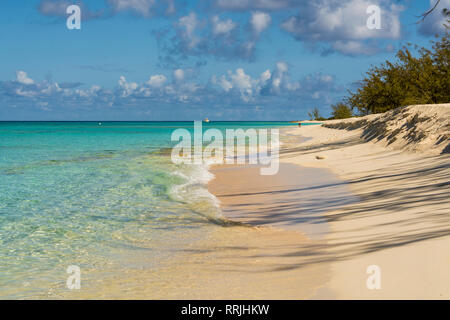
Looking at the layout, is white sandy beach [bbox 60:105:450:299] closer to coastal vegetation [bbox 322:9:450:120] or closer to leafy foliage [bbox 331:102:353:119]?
coastal vegetation [bbox 322:9:450:120]

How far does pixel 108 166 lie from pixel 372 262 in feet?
53.8

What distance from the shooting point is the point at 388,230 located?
5.98 m

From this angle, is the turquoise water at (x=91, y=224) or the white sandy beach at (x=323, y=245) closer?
the white sandy beach at (x=323, y=245)

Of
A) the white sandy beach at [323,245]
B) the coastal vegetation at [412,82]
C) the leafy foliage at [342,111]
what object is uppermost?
the leafy foliage at [342,111]

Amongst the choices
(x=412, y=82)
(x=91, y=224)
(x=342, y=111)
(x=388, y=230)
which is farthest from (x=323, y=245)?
(x=342, y=111)

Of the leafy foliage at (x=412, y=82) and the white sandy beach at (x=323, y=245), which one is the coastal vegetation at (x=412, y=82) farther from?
the white sandy beach at (x=323, y=245)

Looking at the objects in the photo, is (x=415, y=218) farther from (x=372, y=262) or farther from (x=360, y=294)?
(x=360, y=294)

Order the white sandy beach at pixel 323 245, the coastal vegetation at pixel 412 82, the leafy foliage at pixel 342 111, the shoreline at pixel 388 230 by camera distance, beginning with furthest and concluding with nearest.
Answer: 1. the leafy foliage at pixel 342 111
2. the coastal vegetation at pixel 412 82
3. the white sandy beach at pixel 323 245
4. the shoreline at pixel 388 230

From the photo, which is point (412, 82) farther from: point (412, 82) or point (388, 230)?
point (388, 230)

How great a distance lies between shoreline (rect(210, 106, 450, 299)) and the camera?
4090 mm

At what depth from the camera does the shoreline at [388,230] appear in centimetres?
409

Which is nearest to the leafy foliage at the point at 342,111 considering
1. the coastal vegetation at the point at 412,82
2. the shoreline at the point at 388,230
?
the coastal vegetation at the point at 412,82

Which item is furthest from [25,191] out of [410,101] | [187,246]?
[410,101]
